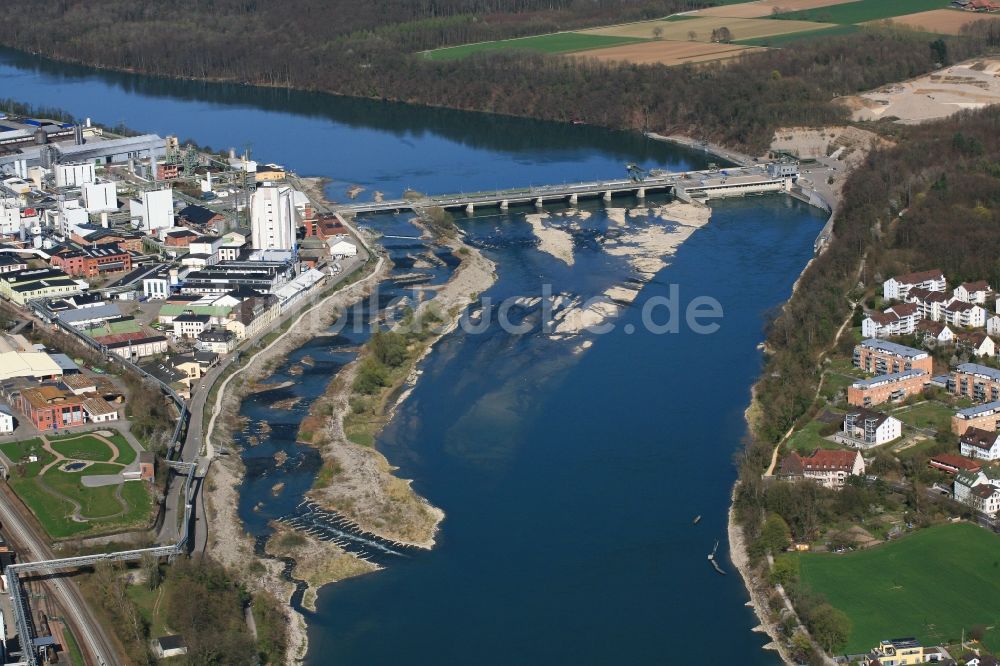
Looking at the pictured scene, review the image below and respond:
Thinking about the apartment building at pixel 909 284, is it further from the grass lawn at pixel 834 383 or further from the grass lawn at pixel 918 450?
the grass lawn at pixel 918 450

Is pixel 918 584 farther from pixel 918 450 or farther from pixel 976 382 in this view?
→ pixel 976 382

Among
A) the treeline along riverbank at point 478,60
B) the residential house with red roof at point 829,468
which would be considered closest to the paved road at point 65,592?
the residential house with red roof at point 829,468

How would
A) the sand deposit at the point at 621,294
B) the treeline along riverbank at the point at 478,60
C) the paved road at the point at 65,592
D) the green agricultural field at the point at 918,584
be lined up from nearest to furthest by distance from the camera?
the paved road at the point at 65,592
the green agricultural field at the point at 918,584
the sand deposit at the point at 621,294
the treeline along riverbank at the point at 478,60

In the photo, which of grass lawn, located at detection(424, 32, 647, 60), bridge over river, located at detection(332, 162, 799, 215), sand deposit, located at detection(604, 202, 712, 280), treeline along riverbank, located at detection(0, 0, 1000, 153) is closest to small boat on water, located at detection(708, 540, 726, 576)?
sand deposit, located at detection(604, 202, 712, 280)

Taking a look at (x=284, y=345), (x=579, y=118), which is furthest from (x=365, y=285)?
(x=579, y=118)

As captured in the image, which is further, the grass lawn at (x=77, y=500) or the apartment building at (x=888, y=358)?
the apartment building at (x=888, y=358)

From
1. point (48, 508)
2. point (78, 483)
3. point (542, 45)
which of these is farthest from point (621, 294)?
point (542, 45)
